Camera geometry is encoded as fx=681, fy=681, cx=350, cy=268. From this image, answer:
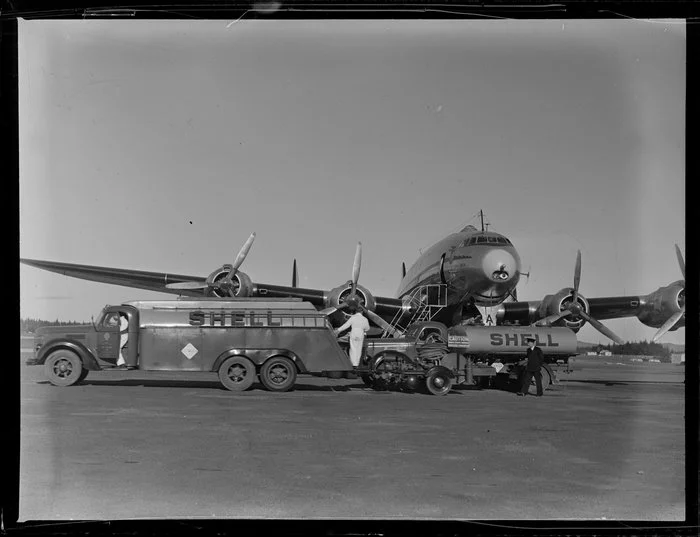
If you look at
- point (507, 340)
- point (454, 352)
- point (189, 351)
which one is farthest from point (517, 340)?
point (189, 351)

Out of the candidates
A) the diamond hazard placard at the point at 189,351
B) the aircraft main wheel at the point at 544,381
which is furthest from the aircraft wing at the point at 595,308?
the diamond hazard placard at the point at 189,351

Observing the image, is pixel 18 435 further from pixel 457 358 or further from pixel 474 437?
pixel 457 358

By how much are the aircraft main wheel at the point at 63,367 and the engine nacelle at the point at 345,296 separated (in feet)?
33.7

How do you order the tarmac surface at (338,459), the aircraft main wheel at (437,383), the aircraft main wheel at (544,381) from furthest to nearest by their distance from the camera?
the aircraft main wheel at (544,381), the aircraft main wheel at (437,383), the tarmac surface at (338,459)

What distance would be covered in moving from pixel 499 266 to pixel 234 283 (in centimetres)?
959

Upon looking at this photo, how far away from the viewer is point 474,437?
1152 centimetres

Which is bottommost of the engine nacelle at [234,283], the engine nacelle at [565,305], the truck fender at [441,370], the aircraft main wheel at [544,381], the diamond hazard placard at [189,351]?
the aircraft main wheel at [544,381]

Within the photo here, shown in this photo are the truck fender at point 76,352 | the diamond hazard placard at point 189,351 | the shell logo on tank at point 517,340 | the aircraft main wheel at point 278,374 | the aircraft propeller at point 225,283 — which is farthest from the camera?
the aircraft propeller at point 225,283

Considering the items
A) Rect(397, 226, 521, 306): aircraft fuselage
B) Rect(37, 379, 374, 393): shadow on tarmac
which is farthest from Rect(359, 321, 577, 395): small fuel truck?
Rect(397, 226, 521, 306): aircraft fuselage

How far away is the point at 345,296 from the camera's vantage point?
997 inches

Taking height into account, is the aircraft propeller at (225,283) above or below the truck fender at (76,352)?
above

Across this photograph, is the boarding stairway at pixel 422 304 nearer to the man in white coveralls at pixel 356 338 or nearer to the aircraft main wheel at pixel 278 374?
the man in white coveralls at pixel 356 338

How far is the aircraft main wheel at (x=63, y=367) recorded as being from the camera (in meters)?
17.0
